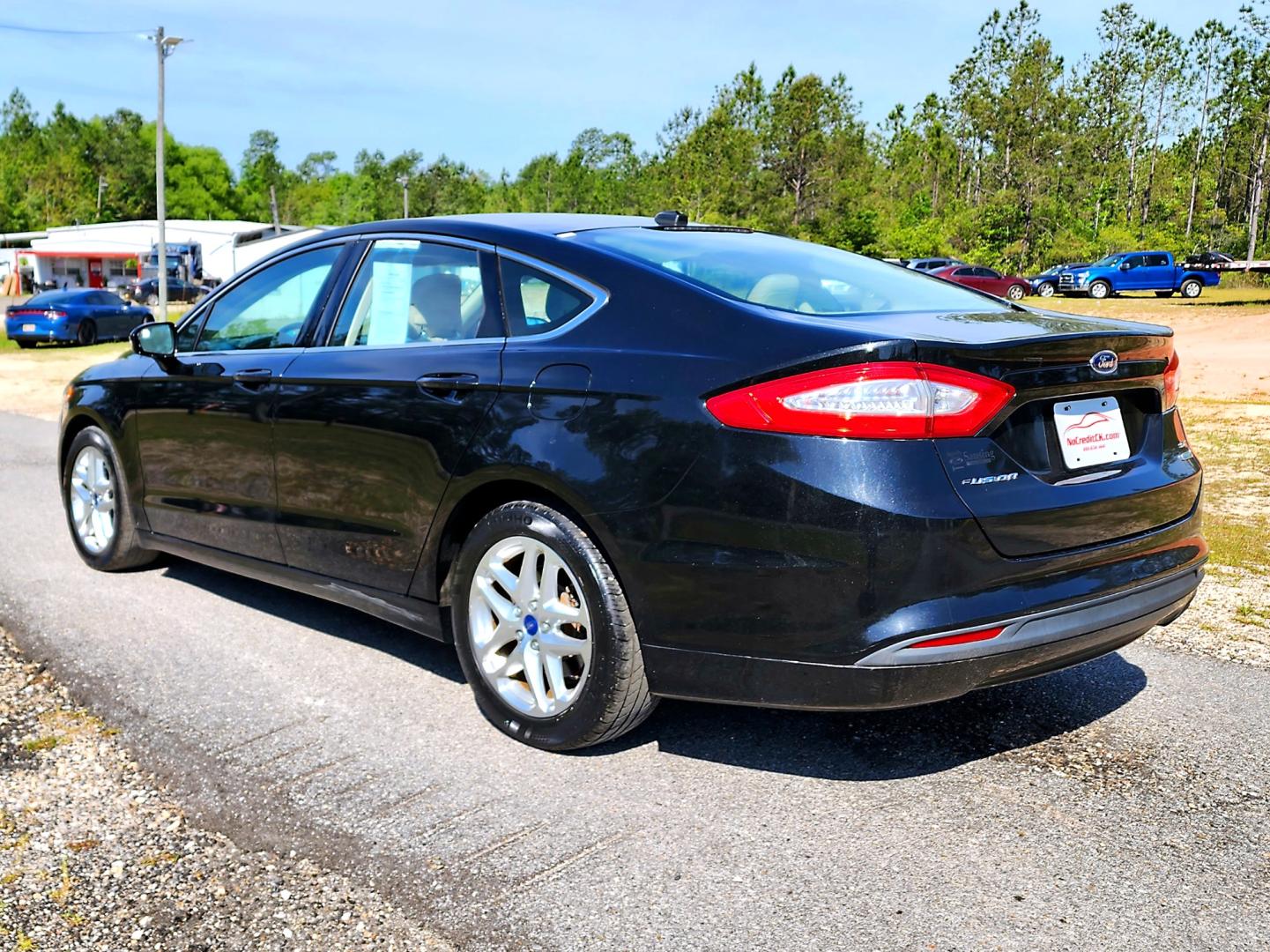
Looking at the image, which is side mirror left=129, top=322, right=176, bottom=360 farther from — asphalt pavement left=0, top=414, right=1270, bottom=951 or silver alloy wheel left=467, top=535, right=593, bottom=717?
silver alloy wheel left=467, top=535, right=593, bottom=717

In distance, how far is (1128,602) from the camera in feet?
10.5

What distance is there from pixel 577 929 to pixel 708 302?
1.63 meters

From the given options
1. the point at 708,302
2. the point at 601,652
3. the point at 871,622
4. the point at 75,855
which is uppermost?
the point at 708,302

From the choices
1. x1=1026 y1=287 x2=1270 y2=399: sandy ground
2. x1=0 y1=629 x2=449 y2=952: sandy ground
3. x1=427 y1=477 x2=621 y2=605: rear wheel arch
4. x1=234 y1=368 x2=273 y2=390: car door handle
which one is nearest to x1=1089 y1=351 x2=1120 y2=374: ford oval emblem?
x1=427 y1=477 x2=621 y2=605: rear wheel arch

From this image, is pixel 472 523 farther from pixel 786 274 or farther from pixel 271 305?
pixel 271 305

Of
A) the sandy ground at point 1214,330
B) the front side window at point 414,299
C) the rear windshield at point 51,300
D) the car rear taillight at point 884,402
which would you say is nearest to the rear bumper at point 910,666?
the car rear taillight at point 884,402

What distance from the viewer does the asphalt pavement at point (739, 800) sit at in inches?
102

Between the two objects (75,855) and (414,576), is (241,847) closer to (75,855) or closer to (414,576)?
(75,855)

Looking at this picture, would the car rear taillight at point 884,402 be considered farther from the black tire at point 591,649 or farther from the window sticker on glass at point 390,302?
the window sticker on glass at point 390,302

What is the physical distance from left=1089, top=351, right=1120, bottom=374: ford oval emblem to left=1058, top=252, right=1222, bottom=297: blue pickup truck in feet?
143

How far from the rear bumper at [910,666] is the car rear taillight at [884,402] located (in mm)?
517

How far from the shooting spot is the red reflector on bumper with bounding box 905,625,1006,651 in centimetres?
284

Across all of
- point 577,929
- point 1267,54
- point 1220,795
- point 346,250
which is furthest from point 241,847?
point 1267,54

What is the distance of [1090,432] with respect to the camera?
3.15m
